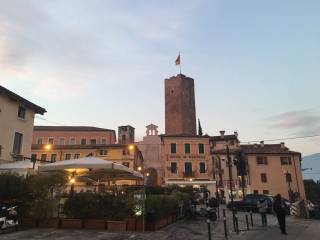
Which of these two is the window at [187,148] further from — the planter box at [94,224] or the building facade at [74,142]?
the planter box at [94,224]

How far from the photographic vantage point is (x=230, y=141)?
57.7 m

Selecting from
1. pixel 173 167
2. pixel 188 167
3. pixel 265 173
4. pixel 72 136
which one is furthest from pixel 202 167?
pixel 72 136

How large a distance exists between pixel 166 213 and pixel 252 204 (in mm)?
16298

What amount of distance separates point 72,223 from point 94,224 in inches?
36.1

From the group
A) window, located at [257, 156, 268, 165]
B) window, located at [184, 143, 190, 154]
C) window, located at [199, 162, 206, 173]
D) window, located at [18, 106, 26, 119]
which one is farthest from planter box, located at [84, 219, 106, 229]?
window, located at [257, 156, 268, 165]

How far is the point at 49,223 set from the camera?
12.6 metres

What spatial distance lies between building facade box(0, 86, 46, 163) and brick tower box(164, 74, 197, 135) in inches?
1882

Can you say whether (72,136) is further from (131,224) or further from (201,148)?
(131,224)

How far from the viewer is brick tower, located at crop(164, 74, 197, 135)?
73.2 m

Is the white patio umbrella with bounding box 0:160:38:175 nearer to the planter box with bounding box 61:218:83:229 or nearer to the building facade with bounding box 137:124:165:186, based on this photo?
the planter box with bounding box 61:218:83:229

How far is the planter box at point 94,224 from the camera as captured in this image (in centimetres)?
1226

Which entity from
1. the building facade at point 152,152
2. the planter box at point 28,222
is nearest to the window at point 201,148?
the building facade at point 152,152

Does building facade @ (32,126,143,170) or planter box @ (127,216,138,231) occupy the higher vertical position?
building facade @ (32,126,143,170)

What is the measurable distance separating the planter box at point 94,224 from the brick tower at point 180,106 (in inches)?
2360
